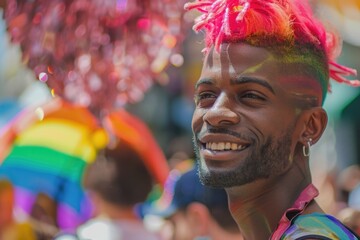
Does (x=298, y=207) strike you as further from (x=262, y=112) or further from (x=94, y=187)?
(x=94, y=187)

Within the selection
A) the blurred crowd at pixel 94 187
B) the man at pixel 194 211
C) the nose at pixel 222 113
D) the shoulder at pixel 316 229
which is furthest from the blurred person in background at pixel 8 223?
the shoulder at pixel 316 229

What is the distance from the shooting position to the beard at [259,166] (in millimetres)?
2375

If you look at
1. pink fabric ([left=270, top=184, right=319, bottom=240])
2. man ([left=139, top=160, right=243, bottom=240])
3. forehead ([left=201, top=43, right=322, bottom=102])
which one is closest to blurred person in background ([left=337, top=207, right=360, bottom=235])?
man ([left=139, top=160, right=243, bottom=240])

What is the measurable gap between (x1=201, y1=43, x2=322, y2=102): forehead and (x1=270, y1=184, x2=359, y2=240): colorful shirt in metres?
0.34

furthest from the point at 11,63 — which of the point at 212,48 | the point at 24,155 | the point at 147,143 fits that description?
the point at 212,48

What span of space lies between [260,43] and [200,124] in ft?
0.99

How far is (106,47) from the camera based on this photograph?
4.21m

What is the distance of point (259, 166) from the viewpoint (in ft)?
7.81

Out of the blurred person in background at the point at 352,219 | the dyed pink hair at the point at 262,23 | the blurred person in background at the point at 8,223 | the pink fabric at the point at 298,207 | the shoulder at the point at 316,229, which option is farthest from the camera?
the blurred person in background at the point at 8,223

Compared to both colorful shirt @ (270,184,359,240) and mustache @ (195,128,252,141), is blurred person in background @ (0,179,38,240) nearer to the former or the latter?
mustache @ (195,128,252,141)

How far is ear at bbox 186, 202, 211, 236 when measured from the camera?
176 inches

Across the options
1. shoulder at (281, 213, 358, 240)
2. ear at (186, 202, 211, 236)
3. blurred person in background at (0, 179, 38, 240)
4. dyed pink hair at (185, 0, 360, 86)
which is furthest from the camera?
blurred person in background at (0, 179, 38, 240)

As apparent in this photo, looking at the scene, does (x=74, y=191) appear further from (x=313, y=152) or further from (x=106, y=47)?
(x=313, y=152)

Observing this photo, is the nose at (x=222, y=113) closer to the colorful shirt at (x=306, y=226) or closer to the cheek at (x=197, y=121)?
the cheek at (x=197, y=121)
